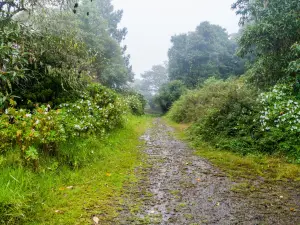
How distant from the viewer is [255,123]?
6.20 m

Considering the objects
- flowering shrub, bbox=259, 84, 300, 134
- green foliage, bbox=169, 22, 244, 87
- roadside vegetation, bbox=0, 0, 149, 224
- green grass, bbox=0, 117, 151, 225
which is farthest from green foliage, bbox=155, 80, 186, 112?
green grass, bbox=0, 117, 151, 225

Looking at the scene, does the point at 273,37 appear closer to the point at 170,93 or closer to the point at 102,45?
the point at 102,45

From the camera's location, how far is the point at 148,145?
23.8 ft

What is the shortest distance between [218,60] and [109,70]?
539 inches

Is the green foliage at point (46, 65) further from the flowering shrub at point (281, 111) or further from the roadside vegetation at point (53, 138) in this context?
the flowering shrub at point (281, 111)

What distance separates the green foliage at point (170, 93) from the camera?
25141 millimetres

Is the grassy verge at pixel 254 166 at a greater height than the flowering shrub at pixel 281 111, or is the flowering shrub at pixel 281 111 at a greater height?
the flowering shrub at pixel 281 111

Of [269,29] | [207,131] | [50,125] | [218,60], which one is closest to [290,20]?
[269,29]

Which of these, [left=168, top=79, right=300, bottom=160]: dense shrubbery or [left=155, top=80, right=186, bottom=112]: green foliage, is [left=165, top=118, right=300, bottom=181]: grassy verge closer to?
[left=168, top=79, right=300, bottom=160]: dense shrubbery

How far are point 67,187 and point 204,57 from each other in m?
26.6

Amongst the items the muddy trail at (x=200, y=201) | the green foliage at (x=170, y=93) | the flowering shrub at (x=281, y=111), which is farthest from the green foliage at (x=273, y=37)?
the green foliage at (x=170, y=93)

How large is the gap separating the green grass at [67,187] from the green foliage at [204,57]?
22.8 m

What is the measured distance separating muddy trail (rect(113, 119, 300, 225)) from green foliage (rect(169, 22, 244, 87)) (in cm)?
2282

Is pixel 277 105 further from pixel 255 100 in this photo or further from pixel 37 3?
pixel 37 3
